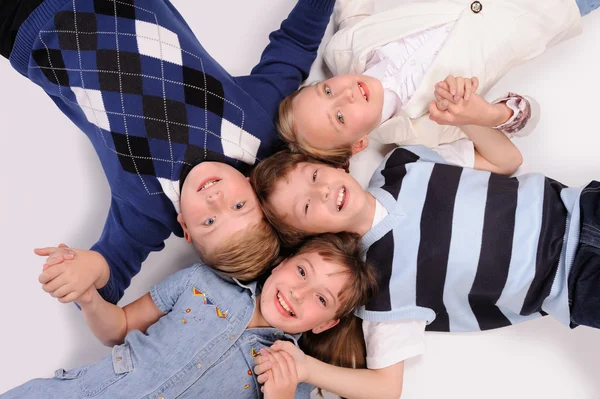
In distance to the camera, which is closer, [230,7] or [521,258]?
[521,258]

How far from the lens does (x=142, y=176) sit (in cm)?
104

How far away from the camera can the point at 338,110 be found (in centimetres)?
106

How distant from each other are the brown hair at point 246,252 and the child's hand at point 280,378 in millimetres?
159

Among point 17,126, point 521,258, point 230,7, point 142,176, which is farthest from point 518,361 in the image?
point 17,126

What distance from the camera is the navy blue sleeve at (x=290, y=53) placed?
45.9 inches

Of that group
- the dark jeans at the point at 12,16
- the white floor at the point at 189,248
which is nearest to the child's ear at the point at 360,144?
the white floor at the point at 189,248

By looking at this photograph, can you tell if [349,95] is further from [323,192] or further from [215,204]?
[215,204]

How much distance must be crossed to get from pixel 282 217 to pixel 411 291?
28 centimetres

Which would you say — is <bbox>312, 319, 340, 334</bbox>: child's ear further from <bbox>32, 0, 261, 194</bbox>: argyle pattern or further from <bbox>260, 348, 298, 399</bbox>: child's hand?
<bbox>32, 0, 261, 194</bbox>: argyle pattern

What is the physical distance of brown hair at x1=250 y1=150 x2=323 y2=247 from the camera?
41.0 inches

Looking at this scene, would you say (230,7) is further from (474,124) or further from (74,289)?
(74,289)

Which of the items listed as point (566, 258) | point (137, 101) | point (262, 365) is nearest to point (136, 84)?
point (137, 101)

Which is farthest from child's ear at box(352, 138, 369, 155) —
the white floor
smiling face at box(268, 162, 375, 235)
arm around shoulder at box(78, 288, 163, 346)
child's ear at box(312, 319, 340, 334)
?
arm around shoulder at box(78, 288, 163, 346)

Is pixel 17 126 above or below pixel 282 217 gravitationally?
above
